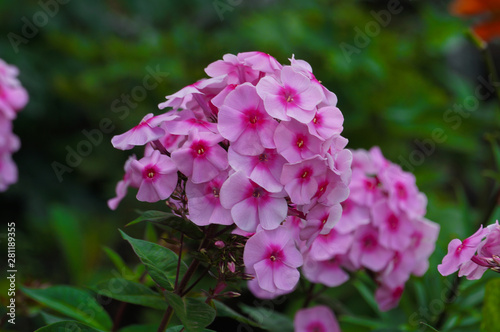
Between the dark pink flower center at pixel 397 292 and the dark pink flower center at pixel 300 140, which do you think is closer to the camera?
the dark pink flower center at pixel 300 140

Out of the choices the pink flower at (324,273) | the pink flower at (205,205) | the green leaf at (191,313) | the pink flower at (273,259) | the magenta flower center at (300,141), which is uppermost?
the magenta flower center at (300,141)

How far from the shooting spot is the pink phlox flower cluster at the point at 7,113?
147 cm

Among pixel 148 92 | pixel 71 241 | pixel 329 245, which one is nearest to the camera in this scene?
pixel 329 245

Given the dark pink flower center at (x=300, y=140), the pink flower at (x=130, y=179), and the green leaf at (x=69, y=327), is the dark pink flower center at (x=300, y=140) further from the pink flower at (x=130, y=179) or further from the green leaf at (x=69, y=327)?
the green leaf at (x=69, y=327)

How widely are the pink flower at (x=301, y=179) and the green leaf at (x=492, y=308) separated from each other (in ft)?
1.35

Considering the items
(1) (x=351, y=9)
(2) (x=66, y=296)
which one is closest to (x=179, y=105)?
(2) (x=66, y=296)

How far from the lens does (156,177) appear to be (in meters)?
0.82

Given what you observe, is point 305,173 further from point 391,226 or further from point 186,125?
point 391,226

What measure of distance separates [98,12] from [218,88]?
2619 millimetres

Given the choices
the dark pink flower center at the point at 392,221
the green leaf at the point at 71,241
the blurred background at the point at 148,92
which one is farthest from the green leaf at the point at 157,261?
the blurred background at the point at 148,92

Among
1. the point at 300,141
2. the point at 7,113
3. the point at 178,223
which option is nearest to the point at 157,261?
the point at 178,223

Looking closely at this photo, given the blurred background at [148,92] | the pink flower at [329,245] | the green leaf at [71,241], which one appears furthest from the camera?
the blurred background at [148,92]

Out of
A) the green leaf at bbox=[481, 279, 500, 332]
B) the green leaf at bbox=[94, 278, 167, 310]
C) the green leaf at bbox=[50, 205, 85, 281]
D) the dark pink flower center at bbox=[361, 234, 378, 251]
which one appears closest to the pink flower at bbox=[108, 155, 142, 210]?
the green leaf at bbox=[94, 278, 167, 310]

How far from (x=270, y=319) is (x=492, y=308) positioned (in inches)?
18.8
